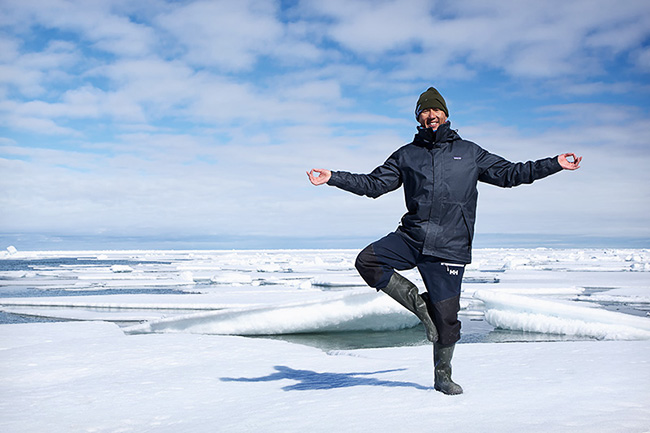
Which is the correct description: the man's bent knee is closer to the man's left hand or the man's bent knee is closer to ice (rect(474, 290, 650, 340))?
the man's left hand

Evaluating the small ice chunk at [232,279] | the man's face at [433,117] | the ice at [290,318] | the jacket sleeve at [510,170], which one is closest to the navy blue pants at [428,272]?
the jacket sleeve at [510,170]

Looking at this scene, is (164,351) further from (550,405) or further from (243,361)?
(550,405)

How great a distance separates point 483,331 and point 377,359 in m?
4.16

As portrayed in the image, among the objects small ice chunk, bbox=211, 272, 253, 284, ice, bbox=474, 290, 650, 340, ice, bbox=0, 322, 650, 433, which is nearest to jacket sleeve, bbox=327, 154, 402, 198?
ice, bbox=0, 322, 650, 433

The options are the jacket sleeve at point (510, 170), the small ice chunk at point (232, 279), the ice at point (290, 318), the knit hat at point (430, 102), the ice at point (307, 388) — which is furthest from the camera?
the small ice chunk at point (232, 279)

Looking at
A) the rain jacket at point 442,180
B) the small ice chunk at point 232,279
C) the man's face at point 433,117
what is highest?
the man's face at point 433,117

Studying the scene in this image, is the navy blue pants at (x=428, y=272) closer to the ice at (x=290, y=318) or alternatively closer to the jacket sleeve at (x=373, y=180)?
the jacket sleeve at (x=373, y=180)

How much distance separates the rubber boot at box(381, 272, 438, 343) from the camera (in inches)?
106

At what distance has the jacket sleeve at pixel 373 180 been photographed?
2.69m

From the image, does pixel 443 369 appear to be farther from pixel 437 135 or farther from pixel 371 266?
pixel 437 135

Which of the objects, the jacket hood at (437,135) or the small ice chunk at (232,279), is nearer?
the jacket hood at (437,135)

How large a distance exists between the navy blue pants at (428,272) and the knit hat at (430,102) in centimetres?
70

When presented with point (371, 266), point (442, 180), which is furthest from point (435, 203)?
point (371, 266)

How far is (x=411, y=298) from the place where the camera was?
2.71m
